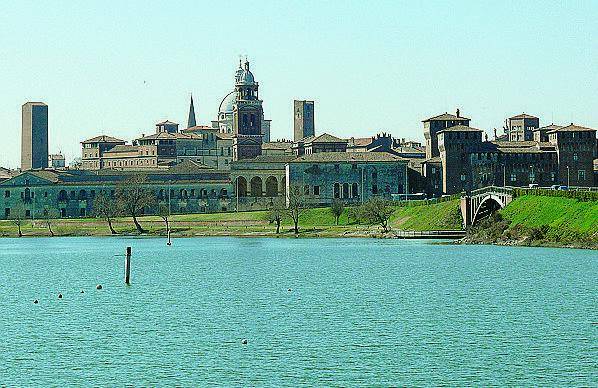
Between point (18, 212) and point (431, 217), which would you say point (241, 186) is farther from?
point (431, 217)

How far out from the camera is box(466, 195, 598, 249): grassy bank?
11144 centimetres

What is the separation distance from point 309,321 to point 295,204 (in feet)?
317

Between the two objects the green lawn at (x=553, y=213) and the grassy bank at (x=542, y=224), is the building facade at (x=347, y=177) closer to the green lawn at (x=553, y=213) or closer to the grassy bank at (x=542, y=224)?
the grassy bank at (x=542, y=224)

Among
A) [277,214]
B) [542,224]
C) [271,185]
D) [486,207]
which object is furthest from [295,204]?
[542,224]

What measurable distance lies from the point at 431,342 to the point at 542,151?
129 metres

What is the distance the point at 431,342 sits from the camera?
5506 cm

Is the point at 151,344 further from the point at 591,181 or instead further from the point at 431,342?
the point at 591,181

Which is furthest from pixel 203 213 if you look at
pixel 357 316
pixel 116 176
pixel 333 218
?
pixel 357 316

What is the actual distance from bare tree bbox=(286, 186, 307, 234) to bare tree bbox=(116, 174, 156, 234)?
778 inches

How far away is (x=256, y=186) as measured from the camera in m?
196

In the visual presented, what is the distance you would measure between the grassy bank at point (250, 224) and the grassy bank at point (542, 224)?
35.5 feet

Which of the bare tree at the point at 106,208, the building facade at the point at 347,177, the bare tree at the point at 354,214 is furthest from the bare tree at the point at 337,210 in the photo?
the bare tree at the point at 106,208

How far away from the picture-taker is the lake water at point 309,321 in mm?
48250

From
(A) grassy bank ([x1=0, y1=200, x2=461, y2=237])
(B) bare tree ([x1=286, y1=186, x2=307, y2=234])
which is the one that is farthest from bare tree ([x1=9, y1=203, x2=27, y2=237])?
(B) bare tree ([x1=286, y1=186, x2=307, y2=234])
